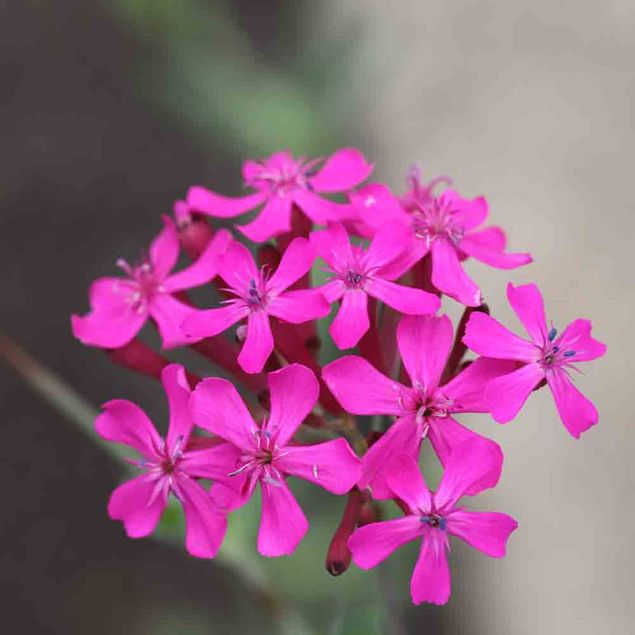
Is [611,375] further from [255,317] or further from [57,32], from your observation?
Result: [57,32]

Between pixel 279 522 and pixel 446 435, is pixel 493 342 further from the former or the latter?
pixel 279 522

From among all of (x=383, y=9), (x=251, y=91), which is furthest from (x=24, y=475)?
(x=383, y=9)

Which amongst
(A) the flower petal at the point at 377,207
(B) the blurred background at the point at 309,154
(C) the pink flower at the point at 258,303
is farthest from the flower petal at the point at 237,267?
(B) the blurred background at the point at 309,154

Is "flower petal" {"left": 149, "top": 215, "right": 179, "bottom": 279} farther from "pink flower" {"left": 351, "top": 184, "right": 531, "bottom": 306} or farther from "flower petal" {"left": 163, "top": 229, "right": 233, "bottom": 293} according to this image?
"pink flower" {"left": 351, "top": 184, "right": 531, "bottom": 306}

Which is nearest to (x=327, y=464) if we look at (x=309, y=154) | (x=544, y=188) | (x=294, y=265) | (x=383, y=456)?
(x=383, y=456)

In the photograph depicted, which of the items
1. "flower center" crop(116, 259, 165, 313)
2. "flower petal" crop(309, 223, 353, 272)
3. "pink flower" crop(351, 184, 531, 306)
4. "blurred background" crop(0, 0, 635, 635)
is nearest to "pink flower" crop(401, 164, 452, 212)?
"pink flower" crop(351, 184, 531, 306)

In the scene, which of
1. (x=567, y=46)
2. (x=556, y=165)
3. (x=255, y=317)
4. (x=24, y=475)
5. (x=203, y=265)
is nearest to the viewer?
(x=255, y=317)
